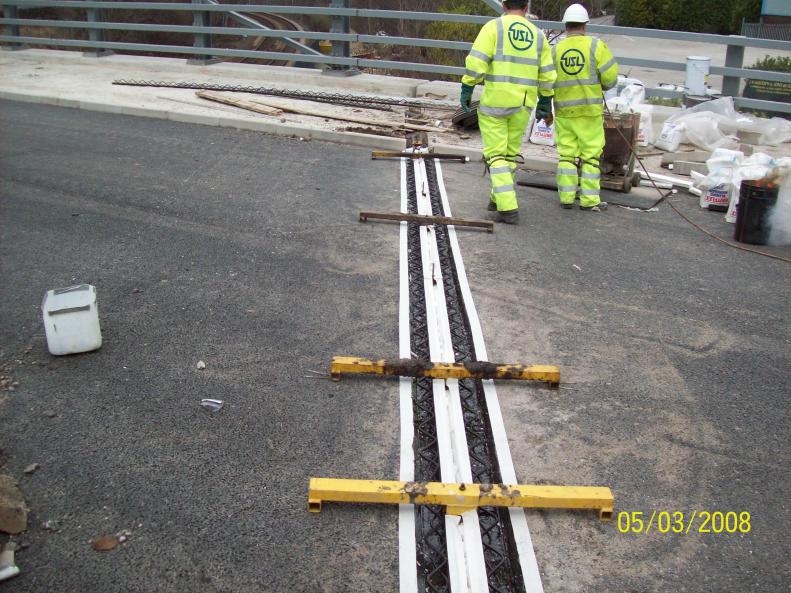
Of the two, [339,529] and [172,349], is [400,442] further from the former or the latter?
[172,349]

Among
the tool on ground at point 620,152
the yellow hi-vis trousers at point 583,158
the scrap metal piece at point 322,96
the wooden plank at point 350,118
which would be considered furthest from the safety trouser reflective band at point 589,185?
the scrap metal piece at point 322,96

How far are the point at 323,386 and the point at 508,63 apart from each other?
429 cm

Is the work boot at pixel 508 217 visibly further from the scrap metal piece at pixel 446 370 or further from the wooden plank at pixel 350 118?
the wooden plank at pixel 350 118

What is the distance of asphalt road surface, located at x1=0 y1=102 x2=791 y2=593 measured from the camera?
3.33 m

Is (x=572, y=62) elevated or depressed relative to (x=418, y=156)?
elevated

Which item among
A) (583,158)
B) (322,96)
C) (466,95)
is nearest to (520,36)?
(466,95)

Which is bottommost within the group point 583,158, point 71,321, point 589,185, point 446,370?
point 446,370

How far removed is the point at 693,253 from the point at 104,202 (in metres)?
5.64

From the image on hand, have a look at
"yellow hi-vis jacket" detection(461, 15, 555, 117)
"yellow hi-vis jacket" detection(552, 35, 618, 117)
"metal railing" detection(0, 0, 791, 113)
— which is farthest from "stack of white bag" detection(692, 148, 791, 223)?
"metal railing" detection(0, 0, 791, 113)

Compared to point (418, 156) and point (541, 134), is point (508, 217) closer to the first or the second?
point (418, 156)

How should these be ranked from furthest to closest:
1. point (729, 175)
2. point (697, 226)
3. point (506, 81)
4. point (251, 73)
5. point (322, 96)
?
point (251, 73), point (322, 96), point (729, 175), point (697, 226), point (506, 81)

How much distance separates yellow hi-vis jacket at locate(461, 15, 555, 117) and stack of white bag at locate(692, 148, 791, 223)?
2191mm

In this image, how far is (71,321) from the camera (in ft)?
15.6

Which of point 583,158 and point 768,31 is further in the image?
point 768,31
